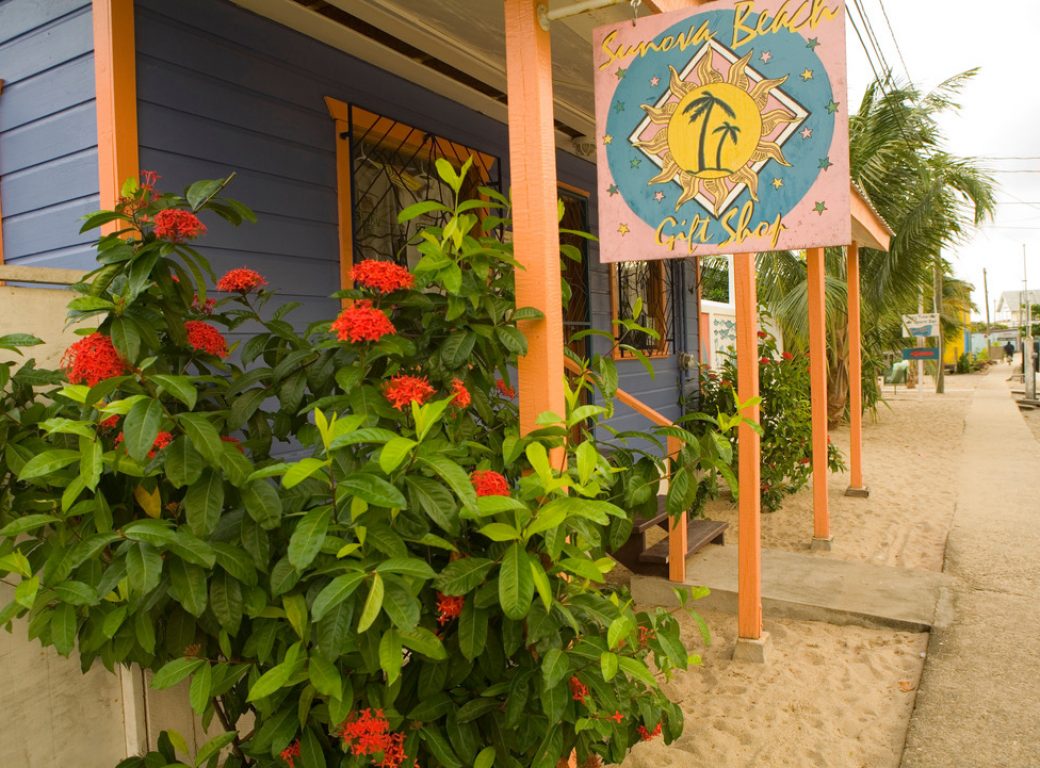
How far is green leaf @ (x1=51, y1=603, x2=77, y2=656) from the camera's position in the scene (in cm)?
155

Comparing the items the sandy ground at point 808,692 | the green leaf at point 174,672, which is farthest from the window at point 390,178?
the sandy ground at point 808,692

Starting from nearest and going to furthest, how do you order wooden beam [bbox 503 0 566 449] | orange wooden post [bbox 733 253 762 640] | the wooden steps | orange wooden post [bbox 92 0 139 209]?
wooden beam [bbox 503 0 566 449]
orange wooden post [bbox 92 0 139 209]
orange wooden post [bbox 733 253 762 640]
the wooden steps

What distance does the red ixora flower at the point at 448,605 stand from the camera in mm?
1531

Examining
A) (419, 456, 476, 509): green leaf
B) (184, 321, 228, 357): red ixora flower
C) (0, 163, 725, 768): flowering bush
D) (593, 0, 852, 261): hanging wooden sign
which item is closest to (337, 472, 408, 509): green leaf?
(0, 163, 725, 768): flowering bush

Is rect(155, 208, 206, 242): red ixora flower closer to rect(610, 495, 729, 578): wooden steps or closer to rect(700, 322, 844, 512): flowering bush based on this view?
rect(610, 495, 729, 578): wooden steps

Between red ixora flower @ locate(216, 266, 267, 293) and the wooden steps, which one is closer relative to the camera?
red ixora flower @ locate(216, 266, 267, 293)

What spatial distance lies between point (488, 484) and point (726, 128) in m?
1.12

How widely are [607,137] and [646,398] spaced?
4.34 metres

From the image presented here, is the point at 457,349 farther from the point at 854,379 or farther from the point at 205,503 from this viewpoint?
the point at 854,379

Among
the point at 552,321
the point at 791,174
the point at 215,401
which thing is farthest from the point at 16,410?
the point at 791,174

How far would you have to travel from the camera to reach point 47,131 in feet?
8.87

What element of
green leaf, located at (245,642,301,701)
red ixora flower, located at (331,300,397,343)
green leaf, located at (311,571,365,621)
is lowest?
green leaf, located at (245,642,301,701)

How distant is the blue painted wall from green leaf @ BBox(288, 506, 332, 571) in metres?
1.81

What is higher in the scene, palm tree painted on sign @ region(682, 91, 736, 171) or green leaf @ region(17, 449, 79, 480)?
palm tree painted on sign @ region(682, 91, 736, 171)
